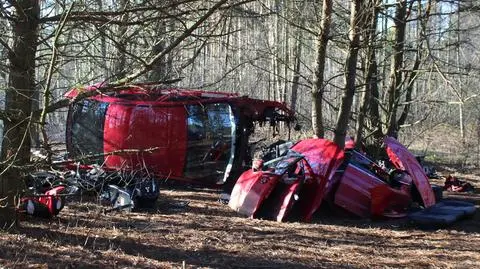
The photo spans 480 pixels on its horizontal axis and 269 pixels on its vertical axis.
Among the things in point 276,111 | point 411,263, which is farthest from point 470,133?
point 411,263

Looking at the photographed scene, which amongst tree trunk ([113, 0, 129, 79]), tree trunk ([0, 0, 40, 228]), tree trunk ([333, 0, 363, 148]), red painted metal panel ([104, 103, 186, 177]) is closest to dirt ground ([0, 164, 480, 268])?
tree trunk ([0, 0, 40, 228])

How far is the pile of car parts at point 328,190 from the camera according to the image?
28.5ft

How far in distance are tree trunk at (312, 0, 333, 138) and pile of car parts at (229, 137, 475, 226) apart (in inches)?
52.2

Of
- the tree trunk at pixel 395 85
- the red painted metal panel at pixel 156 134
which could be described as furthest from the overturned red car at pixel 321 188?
the tree trunk at pixel 395 85

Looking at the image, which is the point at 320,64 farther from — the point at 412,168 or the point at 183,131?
the point at 183,131

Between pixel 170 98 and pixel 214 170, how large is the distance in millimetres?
1584

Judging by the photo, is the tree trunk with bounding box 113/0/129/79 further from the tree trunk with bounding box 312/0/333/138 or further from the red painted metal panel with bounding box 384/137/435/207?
the red painted metal panel with bounding box 384/137/435/207

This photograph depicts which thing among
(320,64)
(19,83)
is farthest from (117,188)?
(320,64)

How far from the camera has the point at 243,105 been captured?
1111 cm

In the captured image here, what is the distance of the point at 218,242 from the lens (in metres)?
6.76

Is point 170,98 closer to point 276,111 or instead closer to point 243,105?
point 243,105

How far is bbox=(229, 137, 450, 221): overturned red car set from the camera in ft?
28.6

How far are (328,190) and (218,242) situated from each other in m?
2.86

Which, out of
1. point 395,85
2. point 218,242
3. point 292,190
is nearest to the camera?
point 218,242
